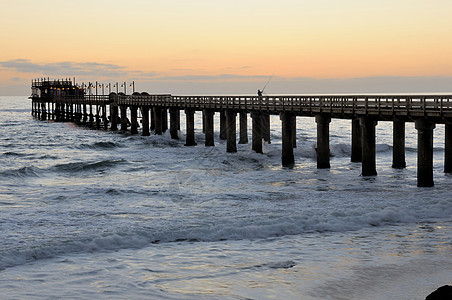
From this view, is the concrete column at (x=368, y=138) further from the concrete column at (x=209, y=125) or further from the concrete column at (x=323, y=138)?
the concrete column at (x=209, y=125)

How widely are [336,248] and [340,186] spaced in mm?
11786

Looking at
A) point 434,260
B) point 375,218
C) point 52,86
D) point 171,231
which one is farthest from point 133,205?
point 52,86

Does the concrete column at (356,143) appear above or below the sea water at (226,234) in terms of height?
above

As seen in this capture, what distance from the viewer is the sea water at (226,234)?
13805mm

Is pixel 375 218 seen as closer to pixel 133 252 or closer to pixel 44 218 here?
pixel 133 252

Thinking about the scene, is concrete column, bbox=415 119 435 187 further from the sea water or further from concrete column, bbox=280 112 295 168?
concrete column, bbox=280 112 295 168

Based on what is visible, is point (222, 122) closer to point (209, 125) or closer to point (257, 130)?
point (209, 125)

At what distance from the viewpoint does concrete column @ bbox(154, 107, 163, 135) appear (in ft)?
211

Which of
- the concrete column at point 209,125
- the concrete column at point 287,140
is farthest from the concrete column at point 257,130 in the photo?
the concrete column at point 209,125

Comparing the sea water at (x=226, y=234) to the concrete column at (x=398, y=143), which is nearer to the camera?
the sea water at (x=226, y=234)

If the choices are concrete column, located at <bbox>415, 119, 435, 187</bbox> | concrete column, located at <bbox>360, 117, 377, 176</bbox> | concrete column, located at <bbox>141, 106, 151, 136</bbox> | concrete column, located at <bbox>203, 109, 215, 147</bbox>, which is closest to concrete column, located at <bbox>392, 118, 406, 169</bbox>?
concrete column, located at <bbox>360, 117, 377, 176</bbox>

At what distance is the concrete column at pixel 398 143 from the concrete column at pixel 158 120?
113 feet

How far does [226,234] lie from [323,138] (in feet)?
53.6

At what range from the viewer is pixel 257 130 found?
144ft
